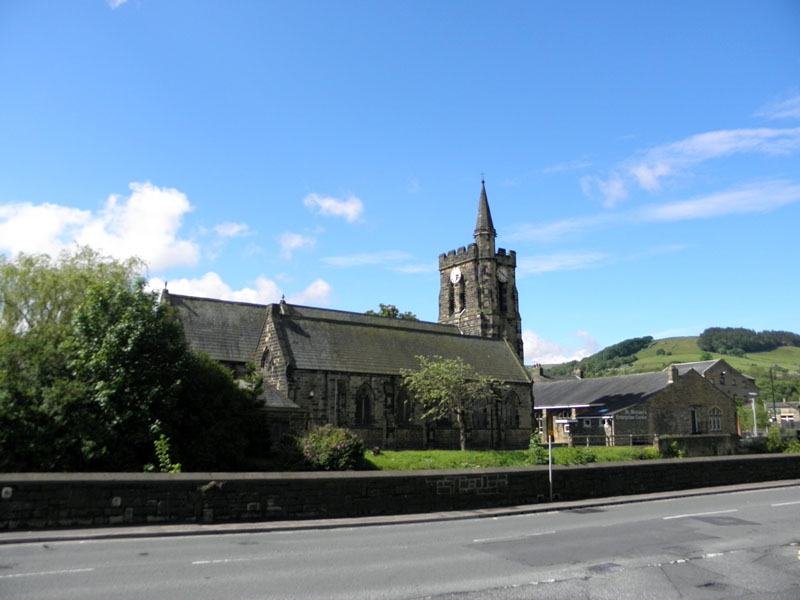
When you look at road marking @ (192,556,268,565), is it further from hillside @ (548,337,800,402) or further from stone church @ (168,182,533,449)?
hillside @ (548,337,800,402)

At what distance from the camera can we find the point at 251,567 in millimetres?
9727

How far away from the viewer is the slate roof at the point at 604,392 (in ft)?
165

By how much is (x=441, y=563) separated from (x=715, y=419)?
50.5m

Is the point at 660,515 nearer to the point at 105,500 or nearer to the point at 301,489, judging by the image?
the point at 301,489

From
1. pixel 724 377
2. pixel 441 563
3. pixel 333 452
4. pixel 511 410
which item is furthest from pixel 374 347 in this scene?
pixel 724 377

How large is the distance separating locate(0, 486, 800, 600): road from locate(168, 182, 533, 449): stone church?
→ 20.3 metres

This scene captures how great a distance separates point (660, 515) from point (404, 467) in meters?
13.8

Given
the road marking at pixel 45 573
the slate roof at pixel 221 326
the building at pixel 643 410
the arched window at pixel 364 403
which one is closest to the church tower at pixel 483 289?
the building at pixel 643 410

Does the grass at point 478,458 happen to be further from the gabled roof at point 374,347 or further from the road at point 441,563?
the road at point 441,563

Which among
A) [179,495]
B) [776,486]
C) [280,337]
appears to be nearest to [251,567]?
[179,495]

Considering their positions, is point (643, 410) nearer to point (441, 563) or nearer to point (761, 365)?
point (441, 563)

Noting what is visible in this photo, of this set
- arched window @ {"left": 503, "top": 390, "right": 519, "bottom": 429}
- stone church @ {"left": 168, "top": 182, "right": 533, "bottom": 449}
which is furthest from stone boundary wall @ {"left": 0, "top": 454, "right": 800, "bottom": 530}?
arched window @ {"left": 503, "top": 390, "right": 519, "bottom": 429}

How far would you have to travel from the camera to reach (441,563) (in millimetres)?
10164

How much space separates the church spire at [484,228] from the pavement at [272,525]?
153ft
